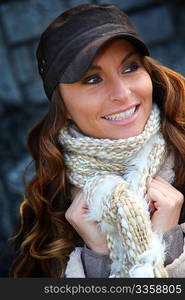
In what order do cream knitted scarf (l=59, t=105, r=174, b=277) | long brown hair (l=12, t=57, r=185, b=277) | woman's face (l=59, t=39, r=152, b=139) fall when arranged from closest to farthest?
cream knitted scarf (l=59, t=105, r=174, b=277), woman's face (l=59, t=39, r=152, b=139), long brown hair (l=12, t=57, r=185, b=277)

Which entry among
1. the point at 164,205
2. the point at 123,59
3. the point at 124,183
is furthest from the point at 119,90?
the point at 164,205

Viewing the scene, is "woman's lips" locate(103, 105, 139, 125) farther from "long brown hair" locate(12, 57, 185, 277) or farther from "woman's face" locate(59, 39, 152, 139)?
"long brown hair" locate(12, 57, 185, 277)

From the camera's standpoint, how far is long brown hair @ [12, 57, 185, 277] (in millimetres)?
2264

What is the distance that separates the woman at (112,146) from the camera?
6.70 ft

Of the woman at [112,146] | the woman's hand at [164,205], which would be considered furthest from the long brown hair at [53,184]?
the woman's hand at [164,205]

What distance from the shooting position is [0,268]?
356 cm

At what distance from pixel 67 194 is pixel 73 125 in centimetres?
29

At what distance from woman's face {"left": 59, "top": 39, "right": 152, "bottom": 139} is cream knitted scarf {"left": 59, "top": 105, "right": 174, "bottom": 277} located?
48mm

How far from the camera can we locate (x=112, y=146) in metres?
2.14

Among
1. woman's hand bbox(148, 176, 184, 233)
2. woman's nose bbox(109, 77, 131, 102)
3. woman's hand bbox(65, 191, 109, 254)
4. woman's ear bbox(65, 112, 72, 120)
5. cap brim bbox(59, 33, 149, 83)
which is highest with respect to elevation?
cap brim bbox(59, 33, 149, 83)

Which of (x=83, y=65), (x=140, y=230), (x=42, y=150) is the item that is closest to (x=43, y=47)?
(x=83, y=65)

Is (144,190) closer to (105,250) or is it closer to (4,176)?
(105,250)

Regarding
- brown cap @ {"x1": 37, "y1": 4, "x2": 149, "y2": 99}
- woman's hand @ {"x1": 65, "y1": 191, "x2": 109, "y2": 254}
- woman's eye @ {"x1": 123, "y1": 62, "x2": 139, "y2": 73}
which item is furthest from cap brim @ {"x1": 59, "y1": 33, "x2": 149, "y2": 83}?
woman's hand @ {"x1": 65, "y1": 191, "x2": 109, "y2": 254}

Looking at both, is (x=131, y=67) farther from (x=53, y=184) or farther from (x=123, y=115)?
(x=53, y=184)
